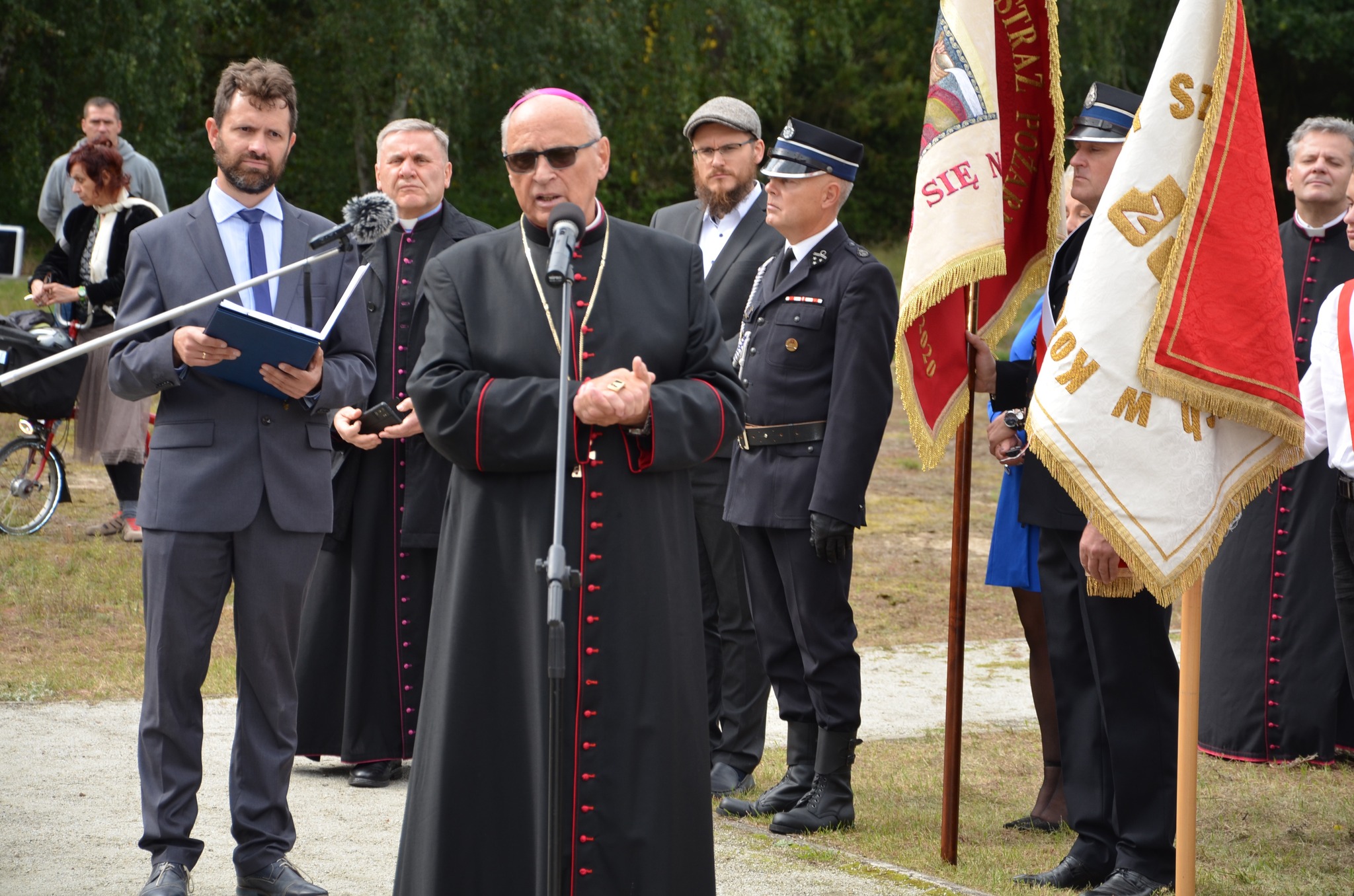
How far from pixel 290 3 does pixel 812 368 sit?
23039 millimetres

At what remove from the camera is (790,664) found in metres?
5.84

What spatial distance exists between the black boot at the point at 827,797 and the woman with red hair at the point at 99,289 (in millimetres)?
6087

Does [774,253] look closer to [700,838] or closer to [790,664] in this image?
[790,664]

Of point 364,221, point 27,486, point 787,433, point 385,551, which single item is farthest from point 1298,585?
point 27,486

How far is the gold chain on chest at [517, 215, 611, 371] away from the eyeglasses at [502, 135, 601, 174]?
0.15 metres

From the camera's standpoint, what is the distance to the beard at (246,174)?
4.81 metres

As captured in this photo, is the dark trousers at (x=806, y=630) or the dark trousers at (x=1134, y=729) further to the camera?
the dark trousers at (x=806, y=630)

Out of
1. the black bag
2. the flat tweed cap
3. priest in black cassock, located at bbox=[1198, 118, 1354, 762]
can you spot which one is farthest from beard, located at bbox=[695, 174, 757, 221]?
the black bag

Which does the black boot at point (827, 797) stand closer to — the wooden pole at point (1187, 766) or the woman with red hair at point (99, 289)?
the wooden pole at point (1187, 766)

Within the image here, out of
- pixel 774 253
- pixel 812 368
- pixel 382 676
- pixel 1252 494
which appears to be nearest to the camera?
pixel 1252 494

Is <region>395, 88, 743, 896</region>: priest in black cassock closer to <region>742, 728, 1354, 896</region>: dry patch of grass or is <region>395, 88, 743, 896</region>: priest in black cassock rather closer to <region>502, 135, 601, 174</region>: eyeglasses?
<region>502, 135, 601, 174</region>: eyeglasses

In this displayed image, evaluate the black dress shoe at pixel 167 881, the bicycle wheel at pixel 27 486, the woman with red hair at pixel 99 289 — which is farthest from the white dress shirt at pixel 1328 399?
the bicycle wheel at pixel 27 486

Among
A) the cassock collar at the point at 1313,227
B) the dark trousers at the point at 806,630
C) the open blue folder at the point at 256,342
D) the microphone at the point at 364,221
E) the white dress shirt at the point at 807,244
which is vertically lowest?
the dark trousers at the point at 806,630

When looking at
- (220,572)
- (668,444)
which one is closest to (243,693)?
(220,572)
